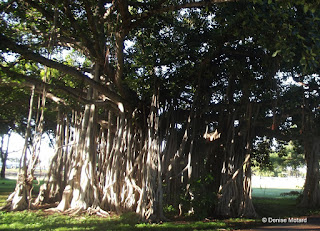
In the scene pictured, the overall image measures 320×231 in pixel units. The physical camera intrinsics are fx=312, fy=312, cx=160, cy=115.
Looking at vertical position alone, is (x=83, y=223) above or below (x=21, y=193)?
below

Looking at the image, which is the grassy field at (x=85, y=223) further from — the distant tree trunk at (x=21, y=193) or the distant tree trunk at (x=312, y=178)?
the distant tree trunk at (x=312, y=178)

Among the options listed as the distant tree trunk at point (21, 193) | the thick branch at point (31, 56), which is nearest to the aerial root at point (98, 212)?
the distant tree trunk at point (21, 193)

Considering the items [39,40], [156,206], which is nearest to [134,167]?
[156,206]

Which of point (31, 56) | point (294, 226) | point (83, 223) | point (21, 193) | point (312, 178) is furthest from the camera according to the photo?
point (312, 178)

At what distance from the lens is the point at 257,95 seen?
324 inches

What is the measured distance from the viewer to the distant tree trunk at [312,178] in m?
10.1

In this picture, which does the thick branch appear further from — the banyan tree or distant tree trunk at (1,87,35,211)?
distant tree trunk at (1,87,35,211)

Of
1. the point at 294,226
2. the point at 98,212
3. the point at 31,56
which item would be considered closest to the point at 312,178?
the point at 294,226

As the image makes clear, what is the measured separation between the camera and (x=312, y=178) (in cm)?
1017

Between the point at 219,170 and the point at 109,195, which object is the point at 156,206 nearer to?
the point at 109,195

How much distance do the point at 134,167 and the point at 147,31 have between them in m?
3.43

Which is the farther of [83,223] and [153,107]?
[153,107]

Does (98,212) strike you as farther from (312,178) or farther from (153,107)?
(312,178)

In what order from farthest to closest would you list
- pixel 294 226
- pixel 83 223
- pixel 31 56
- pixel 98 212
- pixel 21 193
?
pixel 21 193 → pixel 98 212 → pixel 294 226 → pixel 83 223 → pixel 31 56
